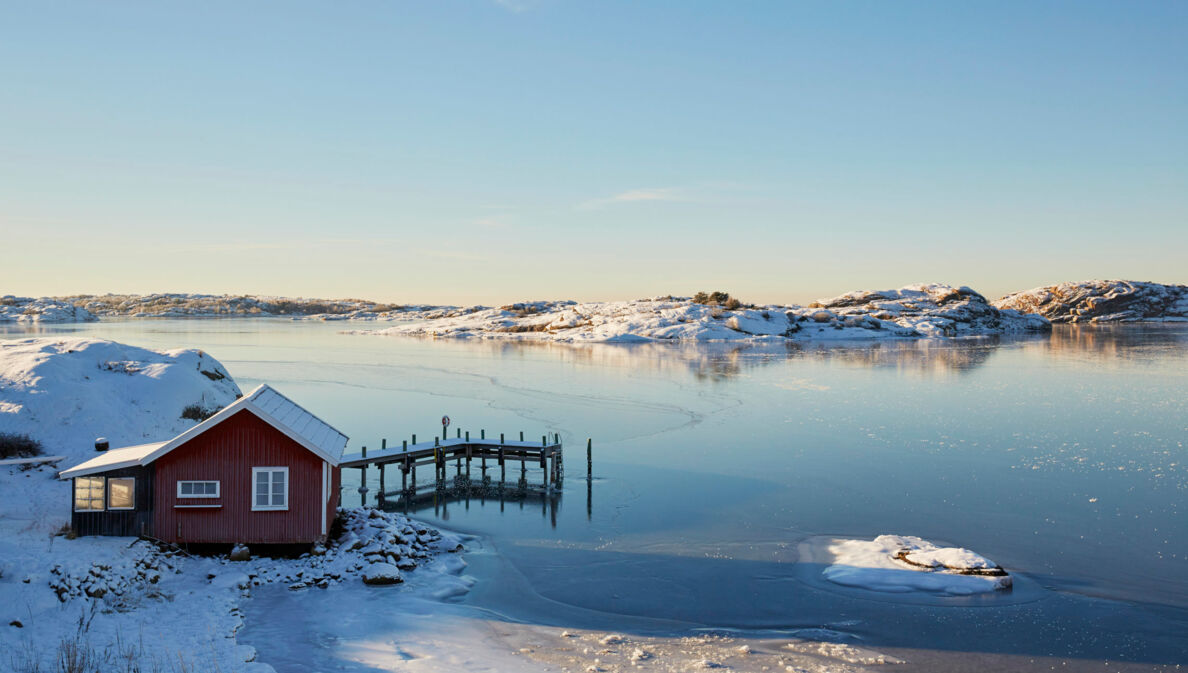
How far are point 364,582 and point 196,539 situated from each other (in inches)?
178

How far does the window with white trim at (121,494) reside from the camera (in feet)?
64.0

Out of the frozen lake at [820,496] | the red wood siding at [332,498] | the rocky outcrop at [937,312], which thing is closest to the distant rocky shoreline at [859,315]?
the rocky outcrop at [937,312]

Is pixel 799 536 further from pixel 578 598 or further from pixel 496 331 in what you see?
pixel 496 331

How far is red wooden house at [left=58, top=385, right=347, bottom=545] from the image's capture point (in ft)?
63.9

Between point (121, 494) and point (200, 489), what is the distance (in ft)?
6.07

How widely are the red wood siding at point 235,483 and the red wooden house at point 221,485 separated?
0.03 metres

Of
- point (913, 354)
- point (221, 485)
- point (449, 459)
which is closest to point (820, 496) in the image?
point (449, 459)

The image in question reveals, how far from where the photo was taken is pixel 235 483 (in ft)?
65.3

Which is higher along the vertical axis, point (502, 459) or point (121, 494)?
point (121, 494)

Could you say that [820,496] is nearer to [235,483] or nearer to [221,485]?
[235,483]

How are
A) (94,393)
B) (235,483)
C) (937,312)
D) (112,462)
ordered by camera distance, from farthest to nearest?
1. (937,312)
2. (94,393)
3. (235,483)
4. (112,462)

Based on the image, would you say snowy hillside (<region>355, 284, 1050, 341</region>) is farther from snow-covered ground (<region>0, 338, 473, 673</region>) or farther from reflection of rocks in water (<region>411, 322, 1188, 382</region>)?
snow-covered ground (<region>0, 338, 473, 673</region>)

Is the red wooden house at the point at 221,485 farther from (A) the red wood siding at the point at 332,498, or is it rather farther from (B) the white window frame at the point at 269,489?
(A) the red wood siding at the point at 332,498

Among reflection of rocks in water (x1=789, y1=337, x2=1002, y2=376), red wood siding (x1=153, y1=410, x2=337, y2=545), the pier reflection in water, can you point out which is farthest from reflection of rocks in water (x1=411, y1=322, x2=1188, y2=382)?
red wood siding (x1=153, y1=410, x2=337, y2=545)
